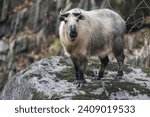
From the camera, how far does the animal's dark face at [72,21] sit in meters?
9.18

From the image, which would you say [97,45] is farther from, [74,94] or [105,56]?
[74,94]

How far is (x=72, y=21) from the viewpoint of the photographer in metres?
9.25

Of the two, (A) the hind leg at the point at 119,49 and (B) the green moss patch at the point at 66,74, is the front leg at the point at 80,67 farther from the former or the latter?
(A) the hind leg at the point at 119,49

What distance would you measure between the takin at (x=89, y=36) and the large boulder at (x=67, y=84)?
293 millimetres

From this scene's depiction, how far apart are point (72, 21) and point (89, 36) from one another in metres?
0.63

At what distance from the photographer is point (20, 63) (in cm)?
2223

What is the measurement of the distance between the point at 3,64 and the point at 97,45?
1304cm

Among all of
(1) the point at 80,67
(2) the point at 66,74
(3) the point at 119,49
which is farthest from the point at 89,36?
(2) the point at 66,74

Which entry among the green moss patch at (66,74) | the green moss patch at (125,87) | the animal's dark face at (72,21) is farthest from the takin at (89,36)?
the green moss patch at (125,87)

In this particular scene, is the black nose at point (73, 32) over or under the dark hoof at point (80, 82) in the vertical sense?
over

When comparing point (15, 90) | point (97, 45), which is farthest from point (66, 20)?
point (15, 90)

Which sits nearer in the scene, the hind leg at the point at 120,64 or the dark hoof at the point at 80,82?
the dark hoof at the point at 80,82

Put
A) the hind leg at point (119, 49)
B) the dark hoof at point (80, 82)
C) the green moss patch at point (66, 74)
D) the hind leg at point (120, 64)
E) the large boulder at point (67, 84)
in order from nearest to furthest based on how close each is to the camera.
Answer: the large boulder at point (67, 84)
the dark hoof at point (80, 82)
the green moss patch at point (66, 74)
the hind leg at point (119, 49)
the hind leg at point (120, 64)

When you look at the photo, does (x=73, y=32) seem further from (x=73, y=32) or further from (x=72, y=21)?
(x=72, y=21)
